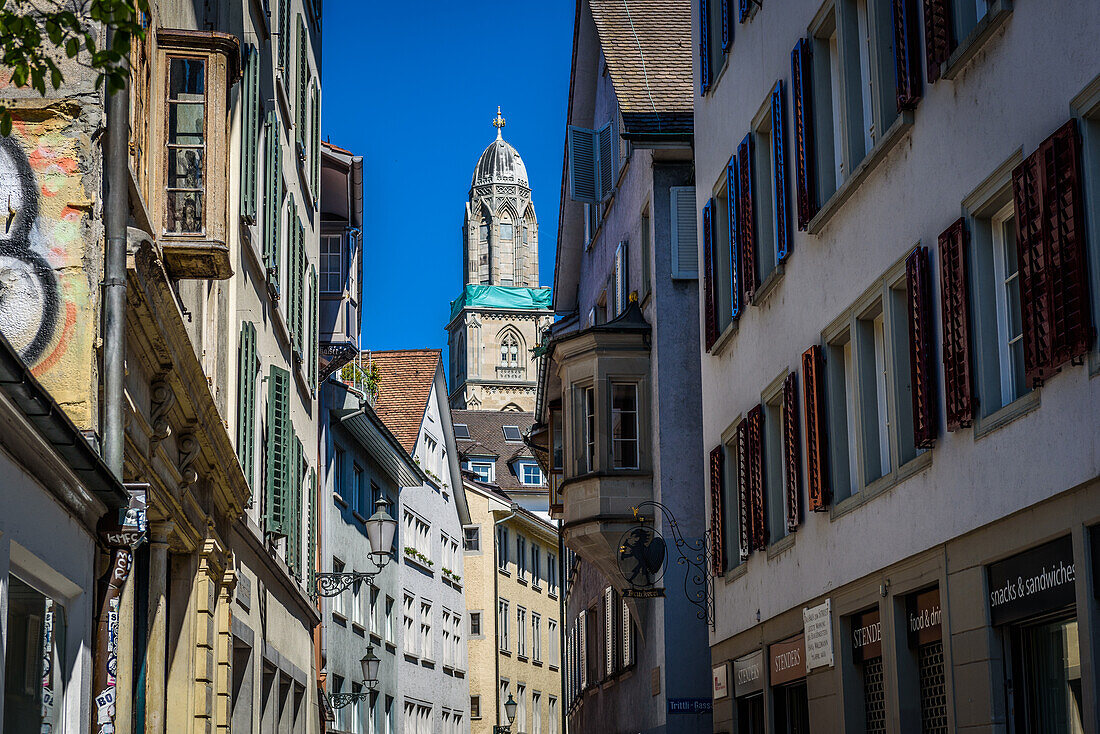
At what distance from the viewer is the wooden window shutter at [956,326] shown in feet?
36.9

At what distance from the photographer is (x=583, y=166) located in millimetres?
30969

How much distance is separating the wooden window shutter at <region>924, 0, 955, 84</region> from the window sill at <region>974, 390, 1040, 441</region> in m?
2.66

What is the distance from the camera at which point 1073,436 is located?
372 inches

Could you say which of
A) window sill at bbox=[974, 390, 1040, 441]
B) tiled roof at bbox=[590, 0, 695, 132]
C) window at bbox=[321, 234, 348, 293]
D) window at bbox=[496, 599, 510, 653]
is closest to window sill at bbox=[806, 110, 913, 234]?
window sill at bbox=[974, 390, 1040, 441]

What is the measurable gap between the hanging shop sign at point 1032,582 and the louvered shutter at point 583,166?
20343mm

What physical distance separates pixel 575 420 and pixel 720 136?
251 inches

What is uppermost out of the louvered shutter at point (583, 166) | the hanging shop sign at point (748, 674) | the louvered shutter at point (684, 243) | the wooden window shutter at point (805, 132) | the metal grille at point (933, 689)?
the louvered shutter at point (583, 166)

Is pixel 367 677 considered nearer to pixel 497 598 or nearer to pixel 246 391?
pixel 246 391

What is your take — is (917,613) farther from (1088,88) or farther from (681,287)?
(681,287)

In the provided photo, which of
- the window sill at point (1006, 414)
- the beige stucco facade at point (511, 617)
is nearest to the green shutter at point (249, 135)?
the window sill at point (1006, 414)

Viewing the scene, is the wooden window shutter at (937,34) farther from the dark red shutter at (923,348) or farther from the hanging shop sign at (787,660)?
the hanging shop sign at (787,660)

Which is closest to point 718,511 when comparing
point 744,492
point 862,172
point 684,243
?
point 744,492

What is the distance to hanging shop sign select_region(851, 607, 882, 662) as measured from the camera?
13.9 m

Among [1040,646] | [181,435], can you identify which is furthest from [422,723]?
[1040,646]
